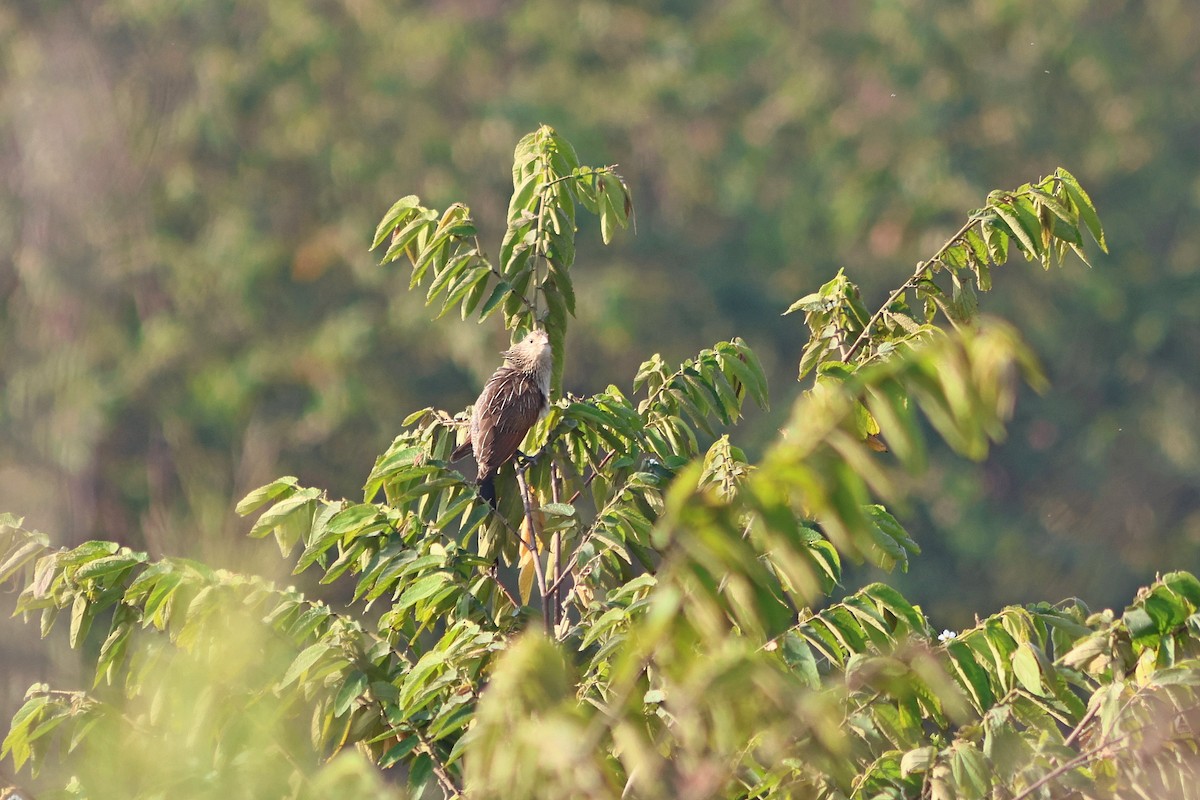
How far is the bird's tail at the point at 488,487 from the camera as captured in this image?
3260 mm

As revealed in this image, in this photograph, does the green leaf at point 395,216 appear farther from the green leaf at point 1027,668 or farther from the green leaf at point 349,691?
the green leaf at point 1027,668

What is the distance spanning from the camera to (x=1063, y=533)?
46.2 feet

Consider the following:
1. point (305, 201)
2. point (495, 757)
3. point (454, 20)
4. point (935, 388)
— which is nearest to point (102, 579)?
point (495, 757)

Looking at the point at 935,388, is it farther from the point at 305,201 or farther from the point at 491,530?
the point at 305,201

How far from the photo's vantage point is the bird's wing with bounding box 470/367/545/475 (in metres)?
3.38

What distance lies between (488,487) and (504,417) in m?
0.21

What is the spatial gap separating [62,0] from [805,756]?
13864 millimetres

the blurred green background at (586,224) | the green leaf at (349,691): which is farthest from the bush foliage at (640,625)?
the blurred green background at (586,224)

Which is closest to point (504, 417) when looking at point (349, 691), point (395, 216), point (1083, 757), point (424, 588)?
point (395, 216)

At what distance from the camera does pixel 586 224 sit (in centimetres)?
1264

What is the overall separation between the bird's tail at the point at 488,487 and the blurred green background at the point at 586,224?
27.7 ft

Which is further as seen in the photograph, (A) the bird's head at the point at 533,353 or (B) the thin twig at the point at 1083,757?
(A) the bird's head at the point at 533,353

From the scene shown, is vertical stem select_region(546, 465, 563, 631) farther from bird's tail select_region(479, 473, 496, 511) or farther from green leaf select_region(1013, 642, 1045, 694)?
green leaf select_region(1013, 642, 1045, 694)

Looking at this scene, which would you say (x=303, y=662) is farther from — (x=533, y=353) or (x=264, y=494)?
(x=533, y=353)
